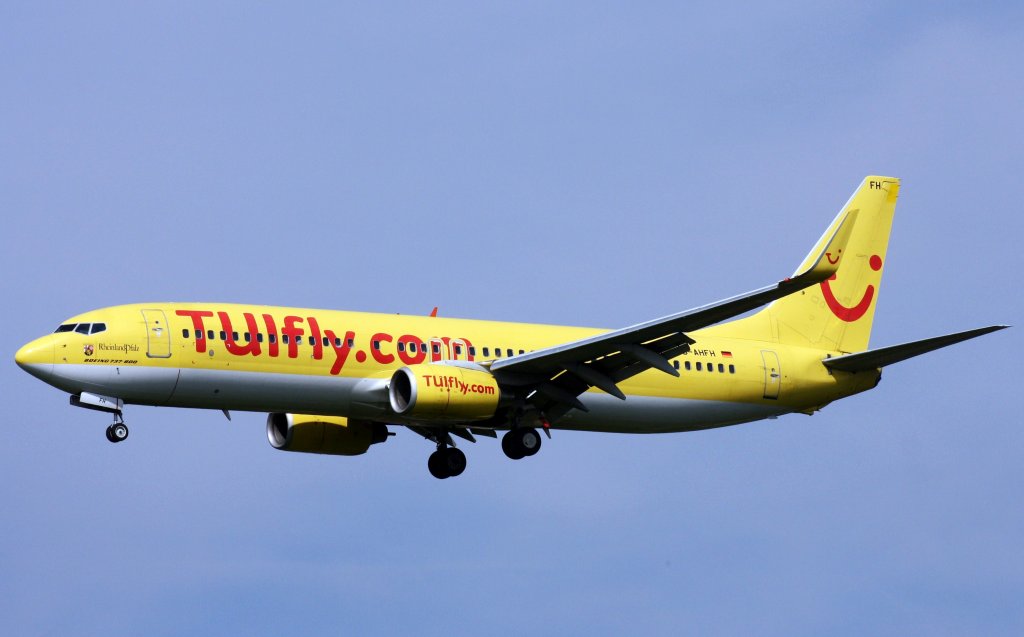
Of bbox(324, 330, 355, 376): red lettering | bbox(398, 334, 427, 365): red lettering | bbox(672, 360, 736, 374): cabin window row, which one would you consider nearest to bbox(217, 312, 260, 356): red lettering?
bbox(324, 330, 355, 376): red lettering

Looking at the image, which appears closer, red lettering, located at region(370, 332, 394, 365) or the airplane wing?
the airplane wing

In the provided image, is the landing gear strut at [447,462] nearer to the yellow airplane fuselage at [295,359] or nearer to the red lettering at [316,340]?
the yellow airplane fuselage at [295,359]

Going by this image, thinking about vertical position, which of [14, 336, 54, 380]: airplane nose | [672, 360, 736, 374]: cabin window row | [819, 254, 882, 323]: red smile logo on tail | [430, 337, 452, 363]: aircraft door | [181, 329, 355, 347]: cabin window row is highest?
[819, 254, 882, 323]: red smile logo on tail

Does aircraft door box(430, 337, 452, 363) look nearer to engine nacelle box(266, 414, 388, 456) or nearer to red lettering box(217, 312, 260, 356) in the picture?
engine nacelle box(266, 414, 388, 456)

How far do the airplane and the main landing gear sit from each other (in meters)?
0.03

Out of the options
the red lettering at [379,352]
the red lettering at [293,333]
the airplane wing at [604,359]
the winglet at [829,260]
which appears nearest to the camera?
the winglet at [829,260]

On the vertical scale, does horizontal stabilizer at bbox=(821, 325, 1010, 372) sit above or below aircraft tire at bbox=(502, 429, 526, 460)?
above

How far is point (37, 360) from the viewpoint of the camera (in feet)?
137

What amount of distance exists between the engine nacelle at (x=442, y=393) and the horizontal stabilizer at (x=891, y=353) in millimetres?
11853

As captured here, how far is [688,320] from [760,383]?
9.21 m

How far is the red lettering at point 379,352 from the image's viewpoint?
44.2 meters

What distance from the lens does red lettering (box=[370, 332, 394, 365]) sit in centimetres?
4425

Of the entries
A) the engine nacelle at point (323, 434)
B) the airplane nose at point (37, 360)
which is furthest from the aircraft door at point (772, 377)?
the airplane nose at point (37, 360)

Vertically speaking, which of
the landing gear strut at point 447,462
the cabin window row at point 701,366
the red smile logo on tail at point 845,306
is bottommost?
the landing gear strut at point 447,462
